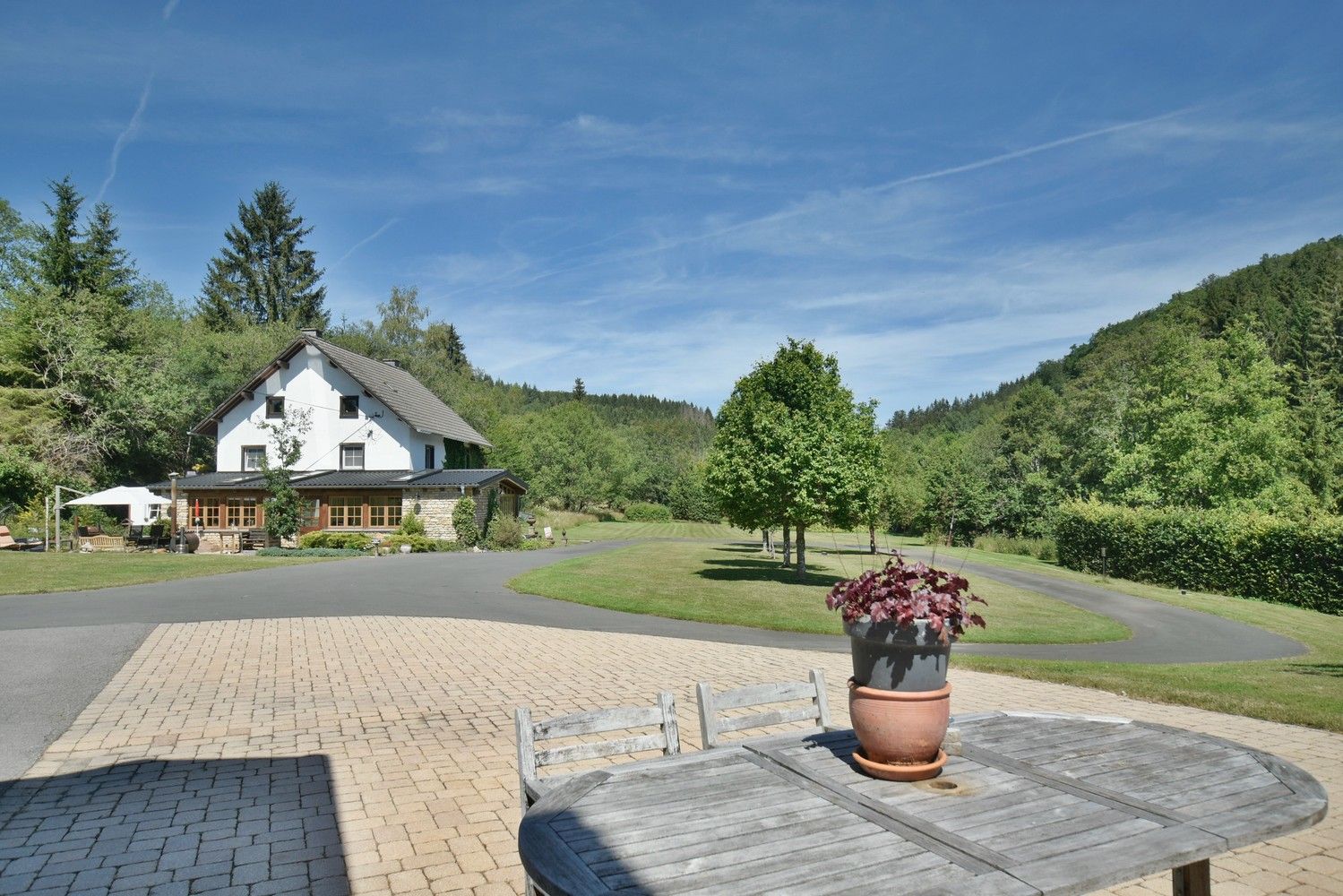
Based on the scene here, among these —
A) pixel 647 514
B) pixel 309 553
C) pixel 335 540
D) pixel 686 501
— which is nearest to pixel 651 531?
pixel 686 501

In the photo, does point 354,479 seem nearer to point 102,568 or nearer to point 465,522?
point 465,522

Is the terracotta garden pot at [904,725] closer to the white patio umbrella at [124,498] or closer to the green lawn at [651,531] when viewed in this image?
the white patio umbrella at [124,498]

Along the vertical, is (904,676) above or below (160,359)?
below

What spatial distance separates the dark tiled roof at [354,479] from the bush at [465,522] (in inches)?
35.0

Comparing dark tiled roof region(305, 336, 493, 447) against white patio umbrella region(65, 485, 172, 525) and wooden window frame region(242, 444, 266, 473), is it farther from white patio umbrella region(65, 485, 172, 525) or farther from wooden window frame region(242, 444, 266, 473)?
white patio umbrella region(65, 485, 172, 525)

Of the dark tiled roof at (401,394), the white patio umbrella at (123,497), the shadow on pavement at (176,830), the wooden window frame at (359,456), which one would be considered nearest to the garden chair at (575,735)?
the shadow on pavement at (176,830)

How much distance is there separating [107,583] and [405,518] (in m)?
16.2

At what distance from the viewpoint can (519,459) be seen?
62219 millimetres

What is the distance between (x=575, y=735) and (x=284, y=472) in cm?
3429

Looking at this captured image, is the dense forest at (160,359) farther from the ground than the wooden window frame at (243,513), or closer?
farther from the ground

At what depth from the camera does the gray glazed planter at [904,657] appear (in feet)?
10.9

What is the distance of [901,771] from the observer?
3.30 m

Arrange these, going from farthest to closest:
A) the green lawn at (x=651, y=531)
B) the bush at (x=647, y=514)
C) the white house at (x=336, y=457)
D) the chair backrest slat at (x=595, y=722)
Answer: the bush at (x=647, y=514) < the green lawn at (x=651, y=531) < the white house at (x=336, y=457) < the chair backrest slat at (x=595, y=722)

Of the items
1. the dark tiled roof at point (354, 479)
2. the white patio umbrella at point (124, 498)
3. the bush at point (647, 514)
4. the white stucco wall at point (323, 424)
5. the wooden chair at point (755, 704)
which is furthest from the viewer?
the bush at point (647, 514)
